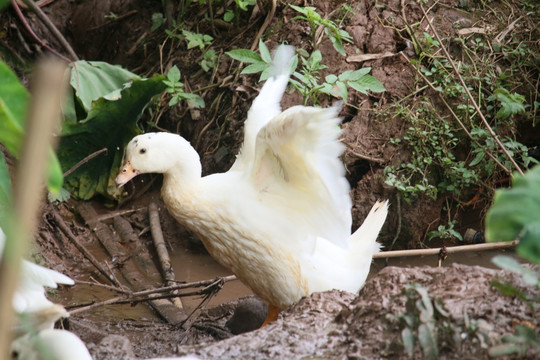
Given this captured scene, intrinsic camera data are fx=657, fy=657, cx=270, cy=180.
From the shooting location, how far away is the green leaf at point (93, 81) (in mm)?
4707

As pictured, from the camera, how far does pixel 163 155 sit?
11.0ft

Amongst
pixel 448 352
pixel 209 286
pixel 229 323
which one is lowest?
pixel 229 323

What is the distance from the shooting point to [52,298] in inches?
159

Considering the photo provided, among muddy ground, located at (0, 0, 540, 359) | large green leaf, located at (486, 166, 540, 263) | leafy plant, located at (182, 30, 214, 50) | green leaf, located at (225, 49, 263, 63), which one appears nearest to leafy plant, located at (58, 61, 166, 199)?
muddy ground, located at (0, 0, 540, 359)

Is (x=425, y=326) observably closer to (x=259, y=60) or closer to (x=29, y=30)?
(x=259, y=60)

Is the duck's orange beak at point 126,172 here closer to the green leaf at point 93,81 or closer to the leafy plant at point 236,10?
the green leaf at point 93,81

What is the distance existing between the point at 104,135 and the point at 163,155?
5.78ft

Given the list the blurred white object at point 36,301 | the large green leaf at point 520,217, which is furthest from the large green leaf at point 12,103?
the large green leaf at point 520,217

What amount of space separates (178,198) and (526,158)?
2.38 metres

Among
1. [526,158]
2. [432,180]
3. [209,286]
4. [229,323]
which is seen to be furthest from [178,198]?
[526,158]

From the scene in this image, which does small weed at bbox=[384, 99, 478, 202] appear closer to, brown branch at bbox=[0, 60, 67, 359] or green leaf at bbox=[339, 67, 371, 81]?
green leaf at bbox=[339, 67, 371, 81]

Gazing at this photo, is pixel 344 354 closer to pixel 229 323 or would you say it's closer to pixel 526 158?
pixel 229 323

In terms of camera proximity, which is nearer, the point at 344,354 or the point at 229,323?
the point at 344,354

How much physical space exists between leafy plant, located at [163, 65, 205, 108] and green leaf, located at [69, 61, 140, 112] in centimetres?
25
